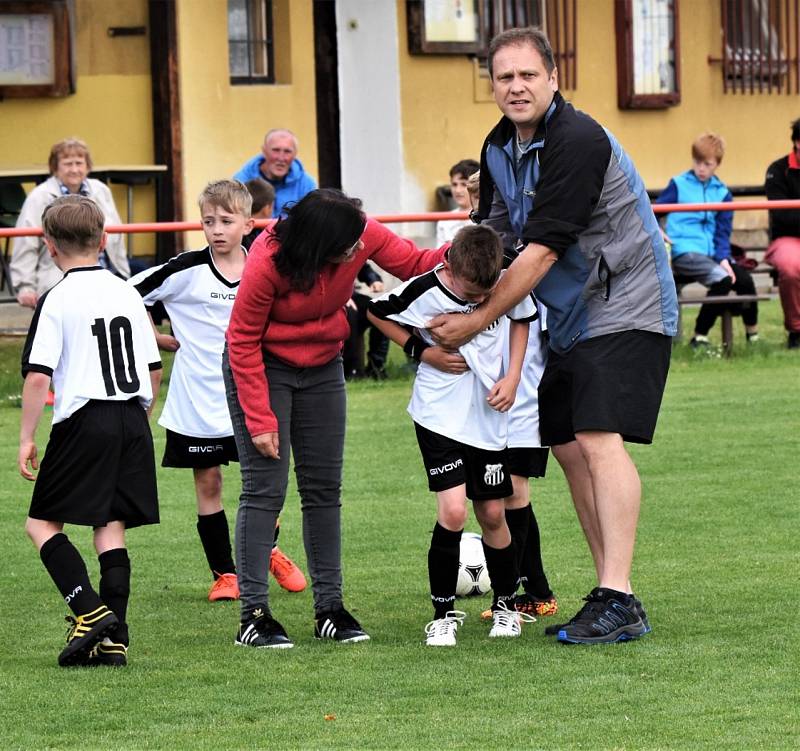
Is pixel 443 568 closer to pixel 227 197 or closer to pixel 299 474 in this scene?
pixel 299 474

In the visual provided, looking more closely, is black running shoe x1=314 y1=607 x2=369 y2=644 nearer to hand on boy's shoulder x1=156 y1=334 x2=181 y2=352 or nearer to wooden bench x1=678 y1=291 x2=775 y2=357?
hand on boy's shoulder x1=156 y1=334 x2=181 y2=352

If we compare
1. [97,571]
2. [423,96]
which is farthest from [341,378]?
[423,96]

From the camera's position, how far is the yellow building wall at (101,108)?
16.2m

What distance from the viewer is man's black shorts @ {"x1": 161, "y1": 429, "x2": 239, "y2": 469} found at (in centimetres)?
702

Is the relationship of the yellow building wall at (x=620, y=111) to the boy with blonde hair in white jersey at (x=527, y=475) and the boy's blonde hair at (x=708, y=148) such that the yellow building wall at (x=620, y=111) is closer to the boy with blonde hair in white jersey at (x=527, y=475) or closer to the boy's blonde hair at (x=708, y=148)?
the boy's blonde hair at (x=708, y=148)

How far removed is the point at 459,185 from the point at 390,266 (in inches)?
150

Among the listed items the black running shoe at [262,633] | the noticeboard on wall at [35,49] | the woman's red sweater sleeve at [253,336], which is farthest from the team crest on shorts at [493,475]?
the noticeboard on wall at [35,49]

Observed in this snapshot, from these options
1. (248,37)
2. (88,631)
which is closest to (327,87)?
(248,37)

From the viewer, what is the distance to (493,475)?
20.0 feet

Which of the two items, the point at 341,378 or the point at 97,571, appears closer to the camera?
the point at 341,378

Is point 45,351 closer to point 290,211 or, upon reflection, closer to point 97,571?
point 290,211

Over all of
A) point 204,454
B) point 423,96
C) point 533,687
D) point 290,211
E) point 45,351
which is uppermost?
point 423,96

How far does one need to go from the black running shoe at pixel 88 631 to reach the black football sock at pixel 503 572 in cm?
132

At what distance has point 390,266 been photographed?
6.11m
